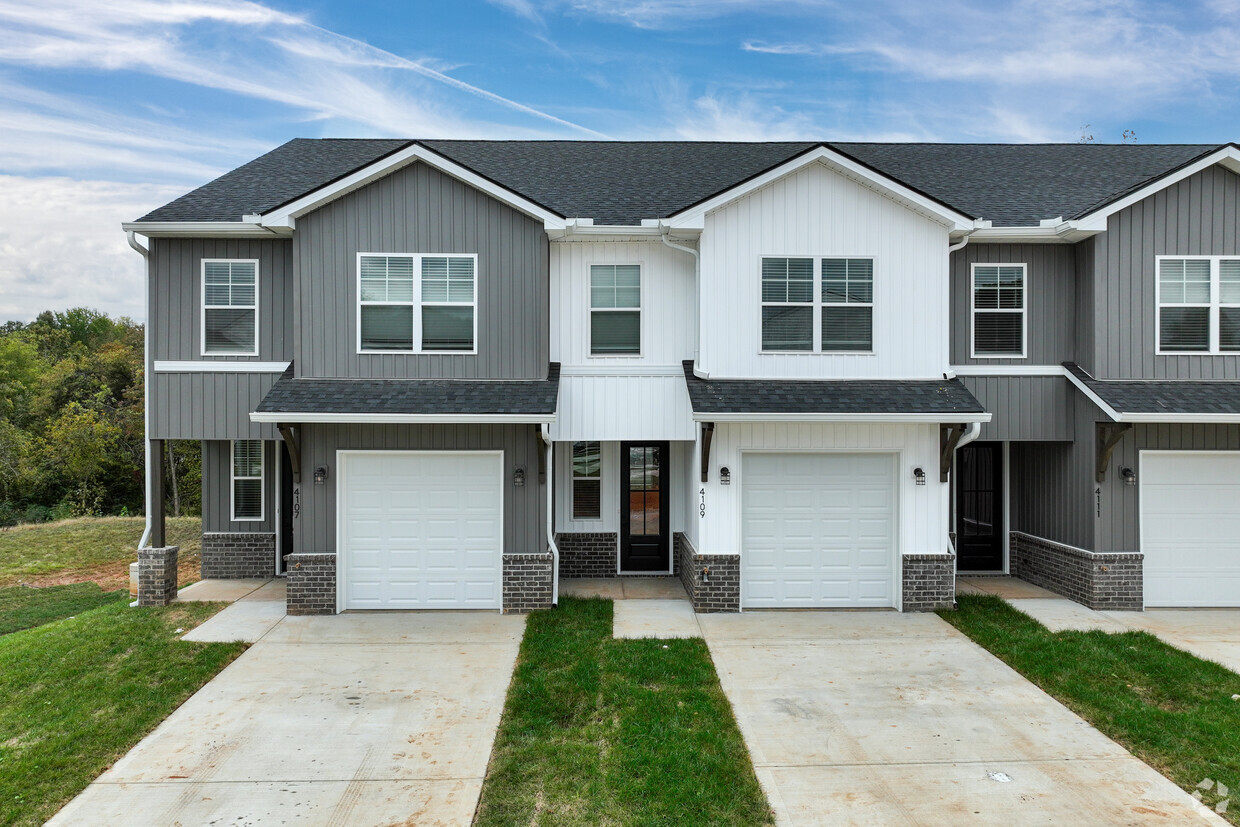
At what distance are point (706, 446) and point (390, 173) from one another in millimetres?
5692

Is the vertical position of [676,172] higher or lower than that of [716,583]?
higher

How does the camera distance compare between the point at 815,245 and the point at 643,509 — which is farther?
the point at 643,509

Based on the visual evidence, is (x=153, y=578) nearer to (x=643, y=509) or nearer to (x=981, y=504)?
(x=643, y=509)

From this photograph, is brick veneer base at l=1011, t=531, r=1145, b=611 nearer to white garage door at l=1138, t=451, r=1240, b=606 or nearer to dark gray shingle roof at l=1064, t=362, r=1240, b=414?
white garage door at l=1138, t=451, r=1240, b=606

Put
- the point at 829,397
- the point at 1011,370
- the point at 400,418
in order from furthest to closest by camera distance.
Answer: the point at 1011,370
the point at 829,397
the point at 400,418

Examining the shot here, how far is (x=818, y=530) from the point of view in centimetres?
980

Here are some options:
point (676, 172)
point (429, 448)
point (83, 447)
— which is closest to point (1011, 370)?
point (676, 172)

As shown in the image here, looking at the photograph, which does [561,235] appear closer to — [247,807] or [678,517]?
[678,517]

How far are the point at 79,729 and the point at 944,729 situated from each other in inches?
298

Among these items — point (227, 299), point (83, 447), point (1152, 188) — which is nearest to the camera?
point (1152, 188)

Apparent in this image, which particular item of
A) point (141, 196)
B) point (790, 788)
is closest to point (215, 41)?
point (141, 196)

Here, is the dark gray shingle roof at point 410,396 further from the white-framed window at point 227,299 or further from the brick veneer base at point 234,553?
the brick veneer base at point 234,553

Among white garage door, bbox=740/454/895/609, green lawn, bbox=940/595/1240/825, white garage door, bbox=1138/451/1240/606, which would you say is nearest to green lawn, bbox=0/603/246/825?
white garage door, bbox=740/454/895/609

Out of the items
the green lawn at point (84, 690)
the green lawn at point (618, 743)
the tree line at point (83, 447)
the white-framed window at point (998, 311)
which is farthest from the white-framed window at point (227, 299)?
the tree line at point (83, 447)
